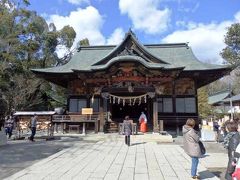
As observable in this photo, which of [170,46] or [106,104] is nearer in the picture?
[106,104]

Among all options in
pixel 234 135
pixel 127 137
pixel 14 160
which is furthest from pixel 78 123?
pixel 234 135

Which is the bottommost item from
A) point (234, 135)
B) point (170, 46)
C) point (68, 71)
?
point (234, 135)

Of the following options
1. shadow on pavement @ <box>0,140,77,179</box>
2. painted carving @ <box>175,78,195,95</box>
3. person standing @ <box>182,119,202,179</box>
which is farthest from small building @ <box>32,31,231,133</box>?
person standing @ <box>182,119,202,179</box>

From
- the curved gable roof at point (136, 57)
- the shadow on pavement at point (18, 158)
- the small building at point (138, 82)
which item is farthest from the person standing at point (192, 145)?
the curved gable roof at point (136, 57)

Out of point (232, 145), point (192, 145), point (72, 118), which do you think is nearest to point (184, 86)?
point (72, 118)

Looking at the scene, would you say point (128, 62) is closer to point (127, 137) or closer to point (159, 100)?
point (159, 100)

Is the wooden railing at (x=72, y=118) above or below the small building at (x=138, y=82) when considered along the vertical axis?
below

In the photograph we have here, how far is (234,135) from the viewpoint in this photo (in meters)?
5.96

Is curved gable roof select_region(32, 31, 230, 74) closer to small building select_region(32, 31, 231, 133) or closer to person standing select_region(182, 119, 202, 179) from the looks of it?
small building select_region(32, 31, 231, 133)

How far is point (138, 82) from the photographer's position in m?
21.1

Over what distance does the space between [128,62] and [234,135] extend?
47.5 feet

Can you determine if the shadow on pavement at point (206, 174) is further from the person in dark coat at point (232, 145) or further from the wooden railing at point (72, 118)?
the wooden railing at point (72, 118)

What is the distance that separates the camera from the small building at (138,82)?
798 inches

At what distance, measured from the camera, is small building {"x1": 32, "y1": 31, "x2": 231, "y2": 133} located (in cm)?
2026
